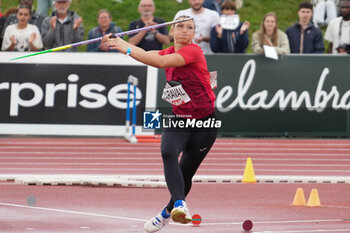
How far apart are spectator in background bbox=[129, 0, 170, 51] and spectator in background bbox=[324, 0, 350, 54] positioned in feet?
11.1

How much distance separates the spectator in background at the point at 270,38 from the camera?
1819cm

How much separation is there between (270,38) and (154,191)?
23.2 ft

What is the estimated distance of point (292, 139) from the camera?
18844 millimetres

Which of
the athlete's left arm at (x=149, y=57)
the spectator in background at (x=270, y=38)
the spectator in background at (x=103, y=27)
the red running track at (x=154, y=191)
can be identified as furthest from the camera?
the spectator in background at (x=103, y=27)

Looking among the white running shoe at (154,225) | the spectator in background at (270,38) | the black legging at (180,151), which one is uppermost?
the spectator in background at (270,38)

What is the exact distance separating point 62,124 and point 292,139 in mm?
4628

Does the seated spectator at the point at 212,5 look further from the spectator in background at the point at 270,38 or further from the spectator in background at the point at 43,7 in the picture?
the spectator in background at the point at 43,7

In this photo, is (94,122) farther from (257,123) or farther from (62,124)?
(257,123)

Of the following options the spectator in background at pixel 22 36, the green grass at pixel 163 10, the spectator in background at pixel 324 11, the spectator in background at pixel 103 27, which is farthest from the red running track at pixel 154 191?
the green grass at pixel 163 10

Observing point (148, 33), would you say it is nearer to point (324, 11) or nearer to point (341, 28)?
point (341, 28)

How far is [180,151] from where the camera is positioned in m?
8.37

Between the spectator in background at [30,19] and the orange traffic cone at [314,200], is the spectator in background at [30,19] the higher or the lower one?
the higher one

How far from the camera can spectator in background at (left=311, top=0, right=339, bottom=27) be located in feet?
71.5

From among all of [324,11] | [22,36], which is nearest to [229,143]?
[22,36]
